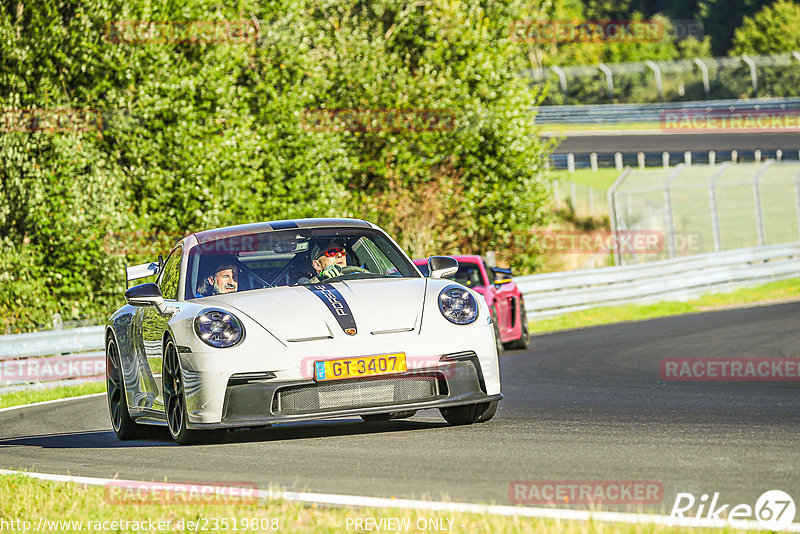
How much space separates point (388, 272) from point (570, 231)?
102ft

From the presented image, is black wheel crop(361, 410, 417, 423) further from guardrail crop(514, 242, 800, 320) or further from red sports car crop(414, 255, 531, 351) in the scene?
guardrail crop(514, 242, 800, 320)

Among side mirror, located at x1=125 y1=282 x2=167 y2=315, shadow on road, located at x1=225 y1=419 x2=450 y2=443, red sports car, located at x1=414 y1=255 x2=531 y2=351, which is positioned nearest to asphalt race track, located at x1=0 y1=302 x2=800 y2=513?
shadow on road, located at x1=225 y1=419 x2=450 y2=443

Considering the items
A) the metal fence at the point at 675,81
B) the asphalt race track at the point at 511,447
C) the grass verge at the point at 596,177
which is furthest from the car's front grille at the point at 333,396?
the metal fence at the point at 675,81

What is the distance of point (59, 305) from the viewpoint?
23.5 m

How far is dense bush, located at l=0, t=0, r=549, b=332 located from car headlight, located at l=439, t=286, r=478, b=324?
15999 mm

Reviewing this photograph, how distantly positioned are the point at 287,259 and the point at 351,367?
1435mm

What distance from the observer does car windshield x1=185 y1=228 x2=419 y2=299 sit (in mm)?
8406

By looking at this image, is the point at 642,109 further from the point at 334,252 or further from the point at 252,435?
the point at 252,435

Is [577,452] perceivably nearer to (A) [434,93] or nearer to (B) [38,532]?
(B) [38,532]

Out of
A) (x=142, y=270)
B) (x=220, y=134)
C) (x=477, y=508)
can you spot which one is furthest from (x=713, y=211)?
(x=477, y=508)

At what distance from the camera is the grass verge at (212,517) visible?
4.83m

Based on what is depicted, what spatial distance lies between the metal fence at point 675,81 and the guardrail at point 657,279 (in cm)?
3282

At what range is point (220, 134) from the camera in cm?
2527

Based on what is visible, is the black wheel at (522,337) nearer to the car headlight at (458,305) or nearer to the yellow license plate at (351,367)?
the car headlight at (458,305)
